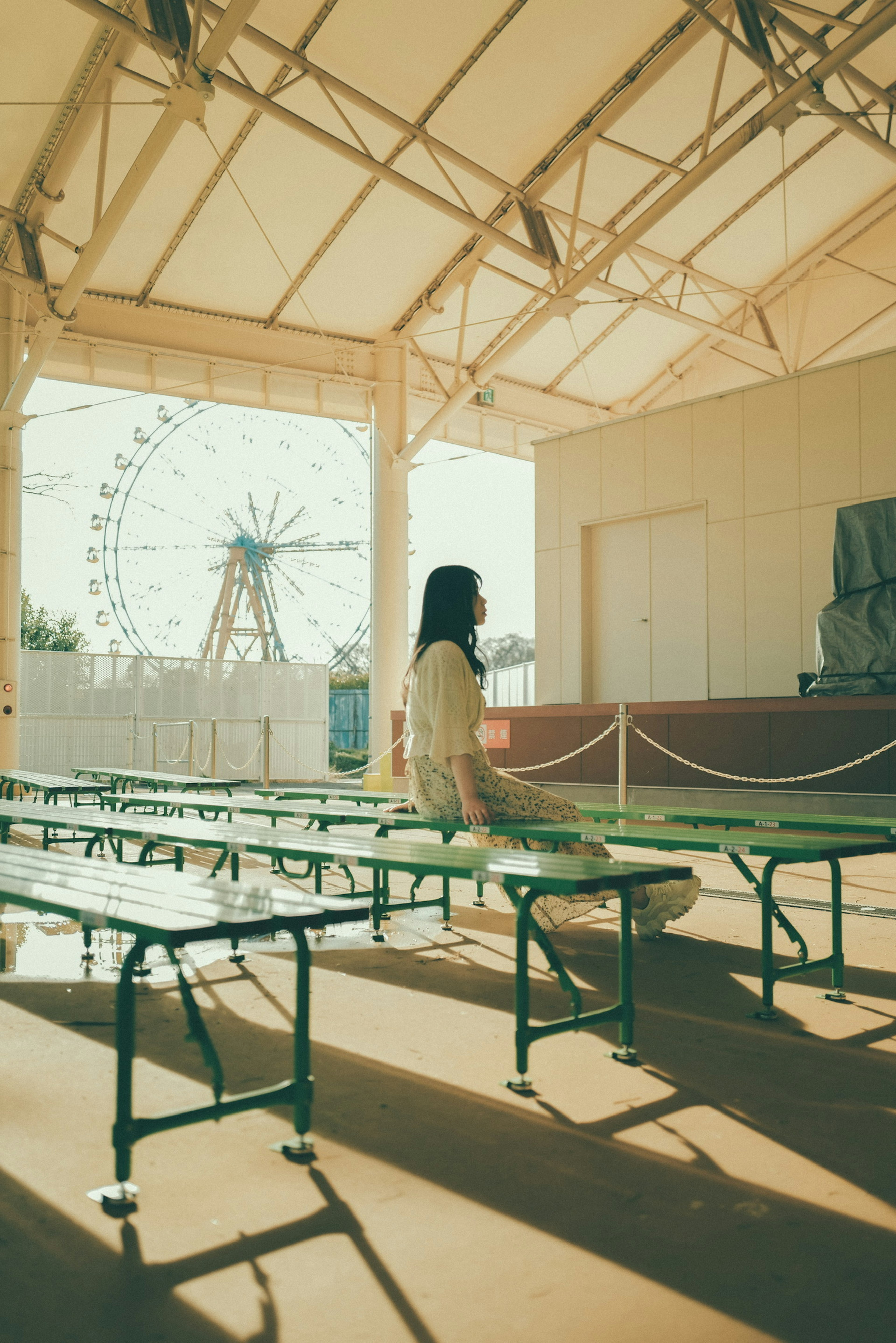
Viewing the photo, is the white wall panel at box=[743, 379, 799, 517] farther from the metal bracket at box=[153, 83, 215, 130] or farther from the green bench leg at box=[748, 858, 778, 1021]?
the green bench leg at box=[748, 858, 778, 1021]

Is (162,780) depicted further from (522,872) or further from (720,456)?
(720,456)

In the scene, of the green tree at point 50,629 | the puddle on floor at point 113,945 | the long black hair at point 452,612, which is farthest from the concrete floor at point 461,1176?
the green tree at point 50,629

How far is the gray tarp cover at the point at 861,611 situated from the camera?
27.6 feet

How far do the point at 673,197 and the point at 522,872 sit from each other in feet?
32.2

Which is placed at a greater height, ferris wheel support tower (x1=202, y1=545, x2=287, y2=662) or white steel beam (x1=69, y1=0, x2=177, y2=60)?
white steel beam (x1=69, y1=0, x2=177, y2=60)

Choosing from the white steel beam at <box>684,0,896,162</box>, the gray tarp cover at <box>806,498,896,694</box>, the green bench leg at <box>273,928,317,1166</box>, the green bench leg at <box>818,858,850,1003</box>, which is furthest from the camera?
the white steel beam at <box>684,0,896,162</box>

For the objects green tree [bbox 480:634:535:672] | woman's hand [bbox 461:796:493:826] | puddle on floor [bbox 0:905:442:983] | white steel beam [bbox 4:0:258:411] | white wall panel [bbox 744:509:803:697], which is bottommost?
puddle on floor [bbox 0:905:442:983]

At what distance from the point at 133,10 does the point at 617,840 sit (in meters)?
8.90

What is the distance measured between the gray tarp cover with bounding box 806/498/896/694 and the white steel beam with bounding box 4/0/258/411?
6270mm

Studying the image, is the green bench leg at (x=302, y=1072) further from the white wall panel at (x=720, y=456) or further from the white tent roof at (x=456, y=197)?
the white wall panel at (x=720, y=456)

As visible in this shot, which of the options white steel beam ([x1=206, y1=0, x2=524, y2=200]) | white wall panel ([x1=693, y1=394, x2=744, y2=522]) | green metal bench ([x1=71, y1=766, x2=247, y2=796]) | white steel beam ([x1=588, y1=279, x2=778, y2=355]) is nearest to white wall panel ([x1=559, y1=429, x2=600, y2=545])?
white wall panel ([x1=693, y1=394, x2=744, y2=522])

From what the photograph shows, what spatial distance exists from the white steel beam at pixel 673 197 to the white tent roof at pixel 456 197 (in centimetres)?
4

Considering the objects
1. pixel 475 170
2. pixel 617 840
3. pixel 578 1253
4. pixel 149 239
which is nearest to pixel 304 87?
pixel 475 170

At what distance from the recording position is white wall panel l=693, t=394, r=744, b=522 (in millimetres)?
10375
